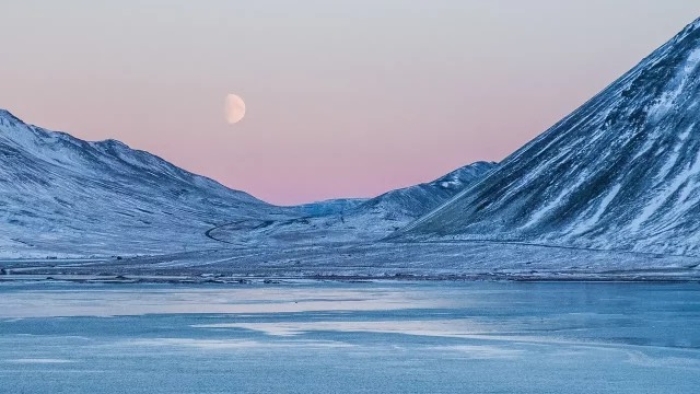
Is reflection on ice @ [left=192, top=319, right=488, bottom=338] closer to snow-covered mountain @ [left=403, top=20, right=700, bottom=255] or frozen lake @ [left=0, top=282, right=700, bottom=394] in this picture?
frozen lake @ [left=0, top=282, right=700, bottom=394]

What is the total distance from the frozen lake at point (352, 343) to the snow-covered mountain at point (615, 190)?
7690 centimetres

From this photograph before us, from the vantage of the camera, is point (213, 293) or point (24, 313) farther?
point (213, 293)

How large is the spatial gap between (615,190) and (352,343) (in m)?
128

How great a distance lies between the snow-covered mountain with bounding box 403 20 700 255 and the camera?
155 m

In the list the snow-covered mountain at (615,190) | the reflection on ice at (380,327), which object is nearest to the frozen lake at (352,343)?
the reflection on ice at (380,327)

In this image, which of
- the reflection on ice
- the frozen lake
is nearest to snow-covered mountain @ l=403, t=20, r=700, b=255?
the frozen lake

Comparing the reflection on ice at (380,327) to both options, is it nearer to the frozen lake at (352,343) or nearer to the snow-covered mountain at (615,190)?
the frozen lake at (352,343)

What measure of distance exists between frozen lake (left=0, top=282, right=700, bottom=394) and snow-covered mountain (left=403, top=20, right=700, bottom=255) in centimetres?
7690

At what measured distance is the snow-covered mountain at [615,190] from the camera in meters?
155

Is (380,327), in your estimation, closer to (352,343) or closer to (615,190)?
(352,343)

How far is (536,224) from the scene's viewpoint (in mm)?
169750

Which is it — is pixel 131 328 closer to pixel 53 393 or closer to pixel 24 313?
pixel 24 313

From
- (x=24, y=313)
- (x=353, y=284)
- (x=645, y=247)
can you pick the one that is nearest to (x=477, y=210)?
(x=645, y=247)

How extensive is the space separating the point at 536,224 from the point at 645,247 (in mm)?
27009
